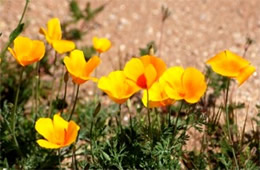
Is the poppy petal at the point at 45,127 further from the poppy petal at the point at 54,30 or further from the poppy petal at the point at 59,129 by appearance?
the poppy petal at the point at 54,30

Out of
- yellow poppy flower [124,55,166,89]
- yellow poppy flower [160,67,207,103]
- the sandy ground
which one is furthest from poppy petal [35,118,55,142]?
the sandy ground

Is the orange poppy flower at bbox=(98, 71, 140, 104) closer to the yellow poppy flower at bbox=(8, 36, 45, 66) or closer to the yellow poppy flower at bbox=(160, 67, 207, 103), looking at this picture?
the yellow poppy flower at bbox=(160, 67, 207, 103)

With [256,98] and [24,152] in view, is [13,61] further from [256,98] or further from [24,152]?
[256,98]

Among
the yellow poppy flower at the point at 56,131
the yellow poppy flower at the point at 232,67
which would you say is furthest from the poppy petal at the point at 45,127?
the yellow poppy flower at the point at 232,67

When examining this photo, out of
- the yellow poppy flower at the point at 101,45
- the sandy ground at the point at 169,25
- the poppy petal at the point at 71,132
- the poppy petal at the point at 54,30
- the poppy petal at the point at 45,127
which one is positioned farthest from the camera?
the sandy ground at the point at 169,25

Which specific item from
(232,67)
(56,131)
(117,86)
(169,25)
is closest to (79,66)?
(117,86)
